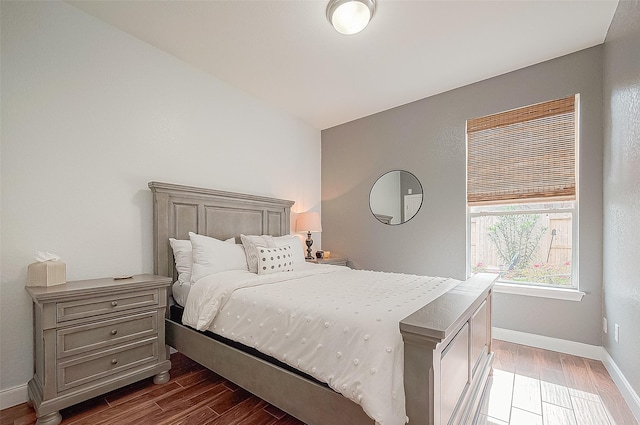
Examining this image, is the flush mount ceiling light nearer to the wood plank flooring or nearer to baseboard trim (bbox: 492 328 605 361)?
the wood plank flooring

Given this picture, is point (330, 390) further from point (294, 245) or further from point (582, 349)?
point (582, 349)

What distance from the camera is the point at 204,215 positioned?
2.86 metres

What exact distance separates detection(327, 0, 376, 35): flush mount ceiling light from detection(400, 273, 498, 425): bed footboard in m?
1.95

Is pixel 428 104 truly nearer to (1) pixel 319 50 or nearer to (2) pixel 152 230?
(1) pixel 319 50

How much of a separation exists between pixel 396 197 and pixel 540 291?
5.82 feet

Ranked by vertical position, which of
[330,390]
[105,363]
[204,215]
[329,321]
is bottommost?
[105,363]

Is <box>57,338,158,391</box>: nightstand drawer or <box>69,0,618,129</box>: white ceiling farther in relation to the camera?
<box>69,0,618,129</box>: white ceiling

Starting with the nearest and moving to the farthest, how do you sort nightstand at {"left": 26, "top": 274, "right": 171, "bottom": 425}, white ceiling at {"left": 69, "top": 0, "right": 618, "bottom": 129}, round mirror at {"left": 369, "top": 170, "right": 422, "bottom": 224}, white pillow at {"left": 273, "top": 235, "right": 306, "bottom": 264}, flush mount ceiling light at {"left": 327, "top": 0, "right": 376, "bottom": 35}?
nightstand at {"left": 26, "top": 274, "right": 171, "bottom": 425}
flush mount ceiling light at {"left": 327, "top": 0, "right": 376, "bottom": 35}
white ceiling at {"left": 69, "top": 0, "right": 618, "bottom": 129}
white pillow at {"left": 273, "top": 235, "right": 306, "bottom": 264}
round mirror at {"left": 369, "top": 170, "right": 422, "bottom": 224}

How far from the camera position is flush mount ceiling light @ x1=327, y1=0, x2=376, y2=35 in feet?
6.40

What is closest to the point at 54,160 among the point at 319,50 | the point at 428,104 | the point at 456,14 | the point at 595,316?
the point at 319,50

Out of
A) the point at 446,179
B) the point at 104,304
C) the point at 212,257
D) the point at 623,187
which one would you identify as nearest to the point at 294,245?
the point at 212,257

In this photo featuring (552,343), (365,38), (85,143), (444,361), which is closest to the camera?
(444,361)

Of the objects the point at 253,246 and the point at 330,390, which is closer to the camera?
the point at 330,390

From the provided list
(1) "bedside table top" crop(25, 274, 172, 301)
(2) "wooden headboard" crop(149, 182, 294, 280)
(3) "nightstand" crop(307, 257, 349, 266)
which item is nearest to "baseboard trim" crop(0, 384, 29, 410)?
(1) "bedside table top" crop(25, 274, 172, 301)
